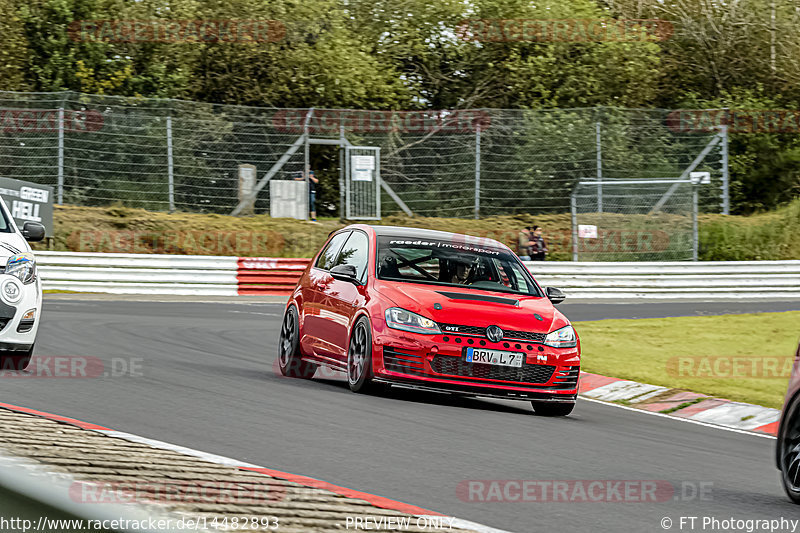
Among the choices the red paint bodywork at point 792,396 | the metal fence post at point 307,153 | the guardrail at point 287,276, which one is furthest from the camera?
the metal fence post at point 307,153

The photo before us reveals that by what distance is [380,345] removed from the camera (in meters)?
9.62

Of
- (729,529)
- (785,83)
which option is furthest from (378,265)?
(785,83)

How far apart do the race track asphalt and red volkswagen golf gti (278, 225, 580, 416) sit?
0.28 metres

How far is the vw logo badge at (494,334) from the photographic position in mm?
9641

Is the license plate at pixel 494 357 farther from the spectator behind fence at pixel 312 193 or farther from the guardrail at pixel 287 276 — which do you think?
the spectator behind fence at pixel 312 193

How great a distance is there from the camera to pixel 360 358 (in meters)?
9.97

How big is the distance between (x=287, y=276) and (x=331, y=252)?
48.0 feet

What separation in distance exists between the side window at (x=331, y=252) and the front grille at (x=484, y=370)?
2.40 meters

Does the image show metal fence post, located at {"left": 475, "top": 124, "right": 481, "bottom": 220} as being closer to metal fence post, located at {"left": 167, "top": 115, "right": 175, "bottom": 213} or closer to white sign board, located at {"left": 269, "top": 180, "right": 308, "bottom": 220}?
white sign board, located at {"left": 269, "top": 180, "right": 308, "bottom": 220}

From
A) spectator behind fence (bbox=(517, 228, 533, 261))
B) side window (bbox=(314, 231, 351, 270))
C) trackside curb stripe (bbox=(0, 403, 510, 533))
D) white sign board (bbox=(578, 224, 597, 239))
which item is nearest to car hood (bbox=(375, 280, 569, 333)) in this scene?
side window (bbox=(314, 231, 351, 270))

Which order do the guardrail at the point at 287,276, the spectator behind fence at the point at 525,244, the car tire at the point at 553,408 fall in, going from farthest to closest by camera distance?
the spectator behind fence at the point at 525,244 → the guardrail at the point at 287,276 → the car tire at the point at 553,408

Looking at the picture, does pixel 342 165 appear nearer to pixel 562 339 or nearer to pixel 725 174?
pixel 725 174

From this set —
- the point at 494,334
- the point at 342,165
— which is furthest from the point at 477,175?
the point at 494,334

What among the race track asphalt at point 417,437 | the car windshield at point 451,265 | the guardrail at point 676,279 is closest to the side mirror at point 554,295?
the car windshield at point 451,265
